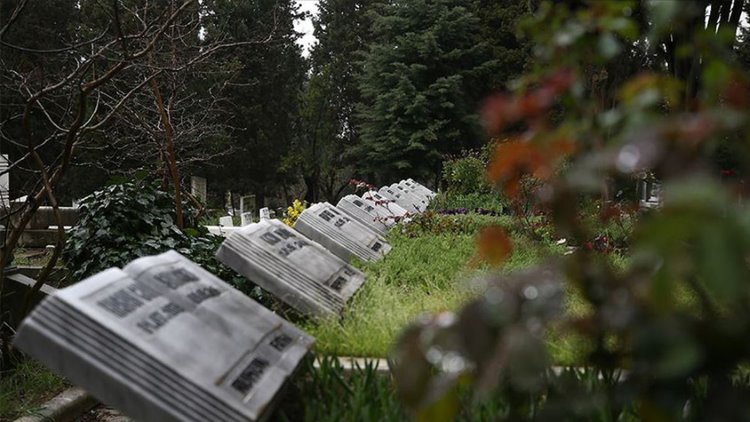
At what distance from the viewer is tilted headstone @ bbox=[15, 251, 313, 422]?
1954 mm

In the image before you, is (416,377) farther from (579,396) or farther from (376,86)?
(376,86)

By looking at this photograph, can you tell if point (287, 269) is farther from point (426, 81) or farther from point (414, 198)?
point (426, 81)

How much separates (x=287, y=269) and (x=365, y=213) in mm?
5414

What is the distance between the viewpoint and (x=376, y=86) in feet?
91.1

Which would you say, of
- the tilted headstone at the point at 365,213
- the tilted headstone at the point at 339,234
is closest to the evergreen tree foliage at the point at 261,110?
the tilted headstone at the point at 365,213

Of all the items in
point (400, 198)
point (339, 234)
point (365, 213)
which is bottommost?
point (400, 198)

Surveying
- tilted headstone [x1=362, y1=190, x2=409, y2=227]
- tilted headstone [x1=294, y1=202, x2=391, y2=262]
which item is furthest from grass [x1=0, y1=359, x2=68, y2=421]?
tilted headstone [x1=362, y1=190, x2=409, y2=227]

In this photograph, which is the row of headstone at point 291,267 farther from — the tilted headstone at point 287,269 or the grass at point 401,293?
the grass at point 401,293

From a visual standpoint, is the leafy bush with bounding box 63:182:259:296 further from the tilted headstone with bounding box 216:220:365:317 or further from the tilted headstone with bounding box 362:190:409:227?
the tilted headstone with bounding box 362:190:409:227

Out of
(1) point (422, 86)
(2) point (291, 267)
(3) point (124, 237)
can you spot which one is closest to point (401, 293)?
(2) point (291, 267)

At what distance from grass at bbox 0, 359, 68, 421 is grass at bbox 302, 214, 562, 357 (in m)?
1.79

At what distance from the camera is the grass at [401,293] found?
3.25 meters

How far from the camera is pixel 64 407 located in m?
4.19

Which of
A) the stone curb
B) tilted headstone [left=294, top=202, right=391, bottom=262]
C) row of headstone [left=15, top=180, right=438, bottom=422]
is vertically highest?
row of headstone [left=15, top=180, right=438, bottom=422]
